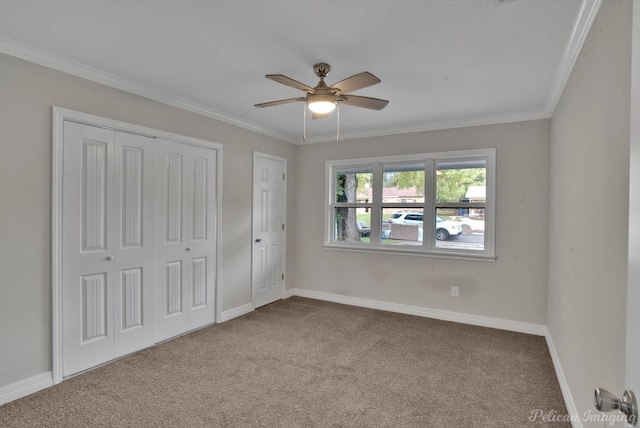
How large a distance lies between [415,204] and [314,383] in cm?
269

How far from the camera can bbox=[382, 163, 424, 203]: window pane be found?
450cm

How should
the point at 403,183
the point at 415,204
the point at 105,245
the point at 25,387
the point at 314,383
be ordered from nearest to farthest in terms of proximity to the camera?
the point at 25,387, the point at 314,383, the point at 105,245, the point at 415,204, the point at 403,183

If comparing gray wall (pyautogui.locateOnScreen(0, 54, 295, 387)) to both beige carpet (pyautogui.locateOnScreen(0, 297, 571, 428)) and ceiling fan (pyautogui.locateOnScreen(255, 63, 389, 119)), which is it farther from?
ceiling fan (pyautogui.locateOnScreen(255, 63, 389, 119))

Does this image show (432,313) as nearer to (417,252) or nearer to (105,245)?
(417,252)

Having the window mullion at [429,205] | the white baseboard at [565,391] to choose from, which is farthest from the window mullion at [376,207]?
the white baseboard at [565,391]

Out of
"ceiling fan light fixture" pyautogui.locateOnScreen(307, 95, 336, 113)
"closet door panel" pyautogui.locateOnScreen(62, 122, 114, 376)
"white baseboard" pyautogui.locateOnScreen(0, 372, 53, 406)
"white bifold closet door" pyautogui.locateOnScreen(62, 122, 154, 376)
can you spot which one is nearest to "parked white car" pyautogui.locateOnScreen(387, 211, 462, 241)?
"ceiling fan light fixture" pyautogui.locateOnScreen(307, 95, 336, 113)

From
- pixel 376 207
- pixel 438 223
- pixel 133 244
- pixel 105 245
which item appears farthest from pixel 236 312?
pixel 438 223

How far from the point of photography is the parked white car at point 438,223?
4.28m

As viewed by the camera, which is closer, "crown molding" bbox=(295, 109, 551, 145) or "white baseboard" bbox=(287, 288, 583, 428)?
"white baseboard" bbox=(287, 288, 583, 428)

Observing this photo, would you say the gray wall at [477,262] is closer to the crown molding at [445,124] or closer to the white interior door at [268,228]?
the crown molding at [445,124]

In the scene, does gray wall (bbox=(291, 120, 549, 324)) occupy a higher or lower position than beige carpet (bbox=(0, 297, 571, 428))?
higher

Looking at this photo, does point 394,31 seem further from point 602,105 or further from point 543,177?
point 543,177

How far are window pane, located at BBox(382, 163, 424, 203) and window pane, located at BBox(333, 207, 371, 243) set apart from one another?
1.31 ft

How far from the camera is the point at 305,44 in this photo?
2303 millimetres
